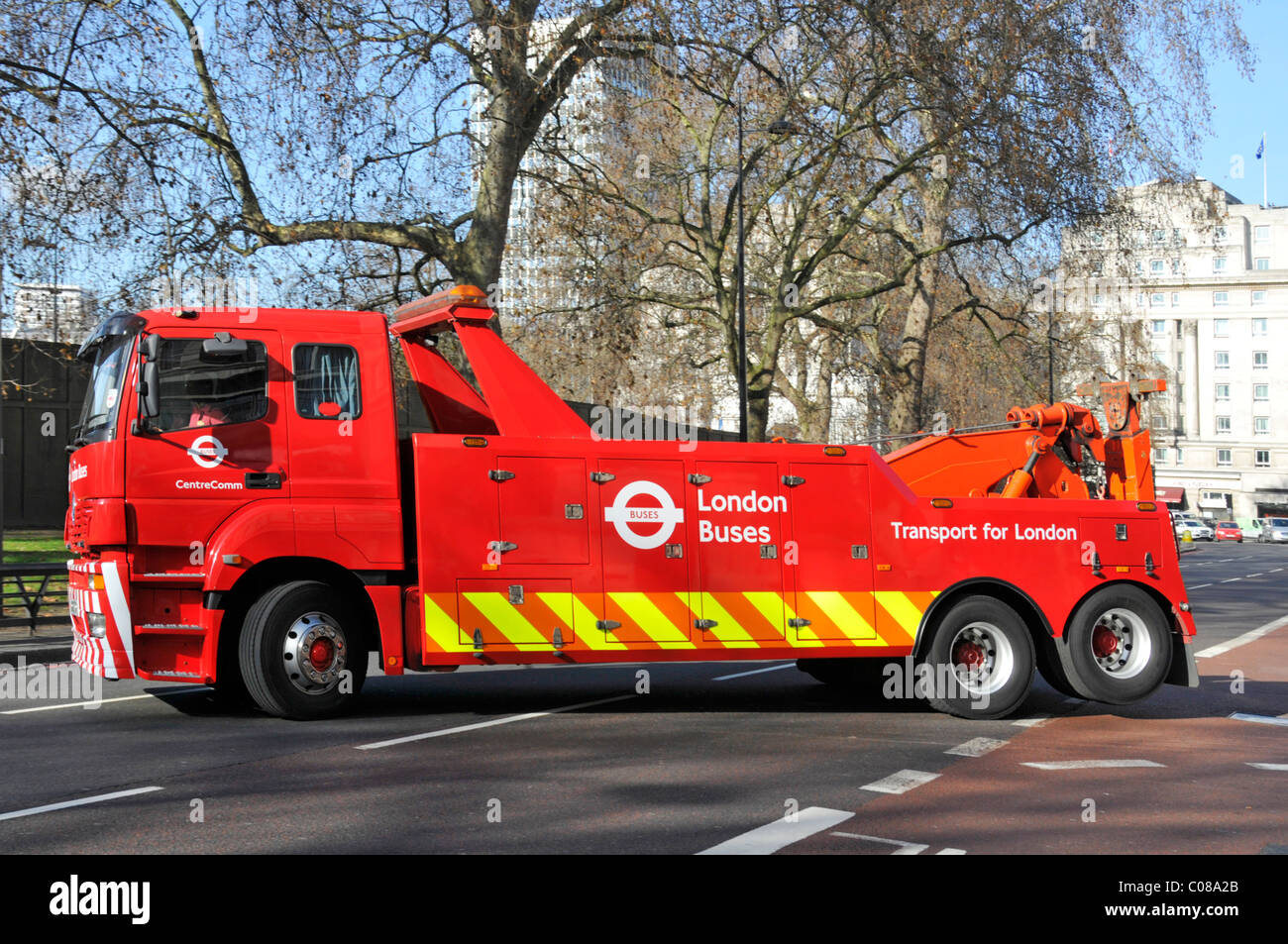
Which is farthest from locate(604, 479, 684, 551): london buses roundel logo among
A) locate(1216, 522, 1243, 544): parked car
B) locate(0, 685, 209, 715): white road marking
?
locate(1216, 522, 1243, 544): parked car

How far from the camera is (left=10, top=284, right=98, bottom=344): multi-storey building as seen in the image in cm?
1947

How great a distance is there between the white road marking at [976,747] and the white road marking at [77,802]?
5.26 metres

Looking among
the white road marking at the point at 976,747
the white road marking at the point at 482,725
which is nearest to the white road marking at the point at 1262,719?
the white road marking at the point at 976,747

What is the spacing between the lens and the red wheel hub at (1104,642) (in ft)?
34.7

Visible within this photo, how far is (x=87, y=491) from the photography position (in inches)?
355

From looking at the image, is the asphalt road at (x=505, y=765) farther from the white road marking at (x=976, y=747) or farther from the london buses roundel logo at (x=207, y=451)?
the london buses roundel logo at (x=207, y=451)

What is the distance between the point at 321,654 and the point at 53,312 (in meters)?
13.5

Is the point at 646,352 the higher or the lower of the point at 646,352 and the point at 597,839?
the higher

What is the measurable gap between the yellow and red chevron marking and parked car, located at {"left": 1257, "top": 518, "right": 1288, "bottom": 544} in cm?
8174

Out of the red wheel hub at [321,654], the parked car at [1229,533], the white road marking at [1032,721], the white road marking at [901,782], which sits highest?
the red wheel hub at [321,654]

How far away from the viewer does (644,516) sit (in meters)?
9.43
